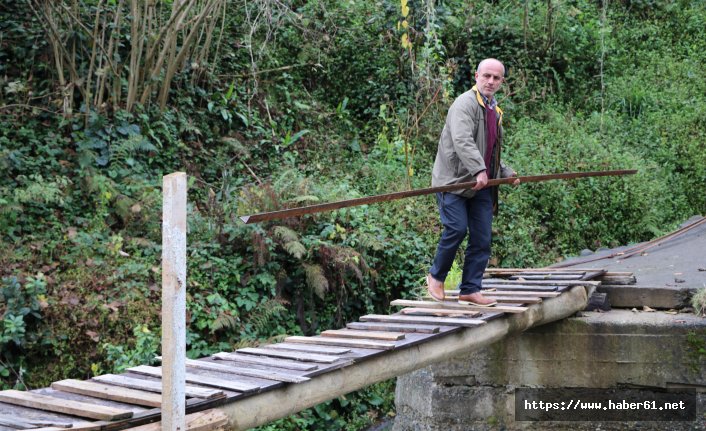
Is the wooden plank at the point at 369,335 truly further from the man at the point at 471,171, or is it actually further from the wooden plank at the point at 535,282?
the wooden plank at the point at 535,282

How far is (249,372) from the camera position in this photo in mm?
4375

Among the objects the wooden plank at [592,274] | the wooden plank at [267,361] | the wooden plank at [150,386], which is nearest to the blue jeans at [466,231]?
the wooden plank at [592,274]

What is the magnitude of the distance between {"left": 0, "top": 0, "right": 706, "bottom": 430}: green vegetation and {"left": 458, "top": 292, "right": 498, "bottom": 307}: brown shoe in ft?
7.99

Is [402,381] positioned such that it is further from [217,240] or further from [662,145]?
[662,145]

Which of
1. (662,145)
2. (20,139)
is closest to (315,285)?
(20,139)

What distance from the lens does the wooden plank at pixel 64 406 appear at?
351cm

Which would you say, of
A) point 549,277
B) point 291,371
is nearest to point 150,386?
point 291,371

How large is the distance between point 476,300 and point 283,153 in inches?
219

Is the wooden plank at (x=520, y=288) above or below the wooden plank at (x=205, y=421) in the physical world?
above

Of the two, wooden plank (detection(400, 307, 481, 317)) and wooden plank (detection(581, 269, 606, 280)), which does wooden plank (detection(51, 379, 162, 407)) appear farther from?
wooden plank (detection(581, 269, 606, 280))

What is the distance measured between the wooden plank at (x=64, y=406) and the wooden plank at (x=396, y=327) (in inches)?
91.7

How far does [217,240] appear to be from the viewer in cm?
892

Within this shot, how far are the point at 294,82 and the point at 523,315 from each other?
300 inches

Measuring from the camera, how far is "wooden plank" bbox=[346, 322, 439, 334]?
5.42 metres
